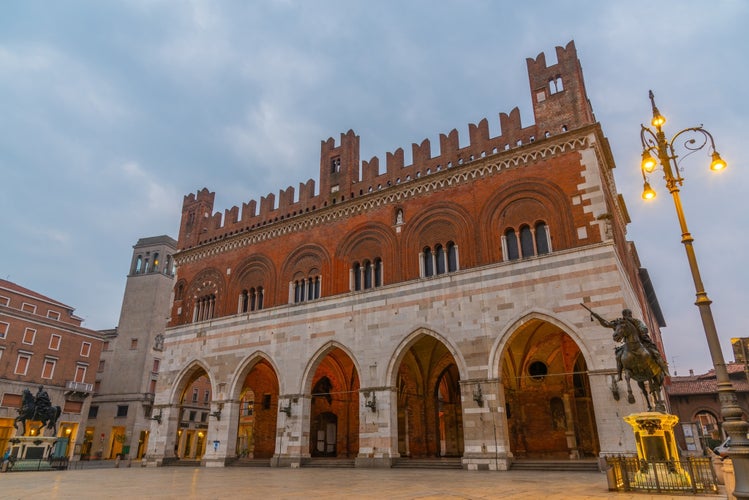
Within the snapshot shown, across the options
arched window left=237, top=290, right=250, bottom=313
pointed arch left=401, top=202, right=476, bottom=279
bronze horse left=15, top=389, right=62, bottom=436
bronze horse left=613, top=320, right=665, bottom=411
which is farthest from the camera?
arched window left=237, top=290, right=250, bottom=313

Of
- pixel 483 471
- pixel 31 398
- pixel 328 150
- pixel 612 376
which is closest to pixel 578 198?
pixel 612 376

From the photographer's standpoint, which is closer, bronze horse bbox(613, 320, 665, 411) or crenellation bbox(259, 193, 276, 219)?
bronze horse bbox(613, 320, 665, 411)

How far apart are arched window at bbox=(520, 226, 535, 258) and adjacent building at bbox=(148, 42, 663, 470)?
0.17ft

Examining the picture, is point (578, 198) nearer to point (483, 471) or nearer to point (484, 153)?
point (484, 153)

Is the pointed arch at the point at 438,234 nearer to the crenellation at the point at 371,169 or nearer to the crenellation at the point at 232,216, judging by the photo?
the crenellation at the point at 371,169

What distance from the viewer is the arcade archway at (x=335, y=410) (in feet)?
78.2

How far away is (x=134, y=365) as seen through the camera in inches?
1594

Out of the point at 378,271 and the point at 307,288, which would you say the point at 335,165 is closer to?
the point at 307,288

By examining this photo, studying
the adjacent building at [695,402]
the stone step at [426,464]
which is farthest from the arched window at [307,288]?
the adjacent building at [695,402]

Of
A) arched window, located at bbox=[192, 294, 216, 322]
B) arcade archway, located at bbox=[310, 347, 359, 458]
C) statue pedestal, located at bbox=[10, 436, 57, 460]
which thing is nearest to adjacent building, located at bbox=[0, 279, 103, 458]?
statue pedestal, located at bbox=[10, 436, 57, 460]

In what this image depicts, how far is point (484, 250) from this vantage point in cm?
1806

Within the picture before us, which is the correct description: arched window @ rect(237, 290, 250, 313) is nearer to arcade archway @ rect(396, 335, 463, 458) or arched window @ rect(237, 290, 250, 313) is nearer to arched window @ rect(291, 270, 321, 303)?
arched window @ rect(291, 270, 321, 303)

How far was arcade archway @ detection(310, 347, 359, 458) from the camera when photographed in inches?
938

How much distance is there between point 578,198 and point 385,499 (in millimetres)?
12786
